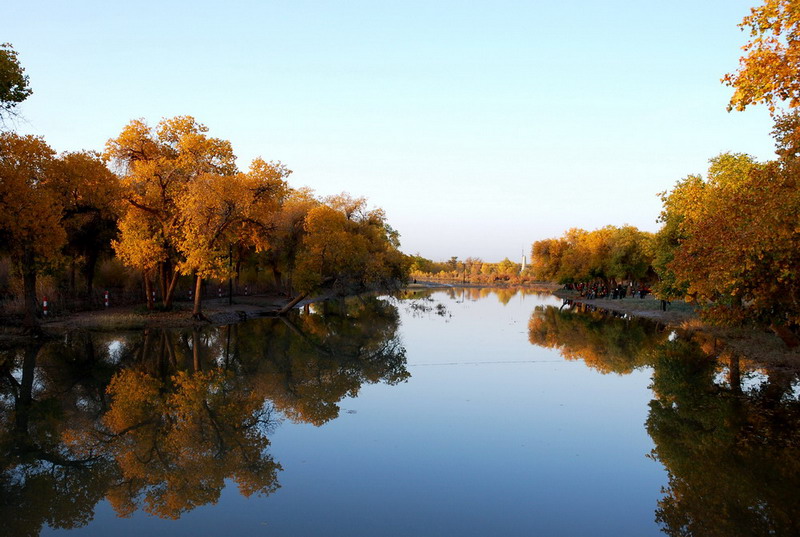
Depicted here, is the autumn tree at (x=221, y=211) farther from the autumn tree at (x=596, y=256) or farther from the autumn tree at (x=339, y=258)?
the autumn tree at (x=596, y=256)

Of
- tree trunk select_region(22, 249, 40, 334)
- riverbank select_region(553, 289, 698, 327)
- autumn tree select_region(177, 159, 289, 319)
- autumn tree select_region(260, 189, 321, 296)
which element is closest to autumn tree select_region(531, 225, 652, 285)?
riverbank select_region(553, 289, 698, 327)

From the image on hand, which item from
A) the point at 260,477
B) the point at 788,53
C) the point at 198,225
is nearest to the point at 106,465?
the point at 260,477

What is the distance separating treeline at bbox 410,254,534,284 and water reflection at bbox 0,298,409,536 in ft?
327

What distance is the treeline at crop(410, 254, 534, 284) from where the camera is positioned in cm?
13362

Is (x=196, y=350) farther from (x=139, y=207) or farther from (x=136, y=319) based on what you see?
(x=139, y=207)

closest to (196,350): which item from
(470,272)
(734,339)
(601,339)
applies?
(601,339)

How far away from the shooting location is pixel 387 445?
1066 cm

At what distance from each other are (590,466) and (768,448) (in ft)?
12.0

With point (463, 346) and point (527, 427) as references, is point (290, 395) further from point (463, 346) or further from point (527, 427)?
point (463, 346)

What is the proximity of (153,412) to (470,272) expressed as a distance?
472 feet

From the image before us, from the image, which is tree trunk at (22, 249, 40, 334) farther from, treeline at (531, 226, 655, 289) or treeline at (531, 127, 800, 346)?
treeline at (531, 226, 655, 289)

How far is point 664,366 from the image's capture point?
1988cm

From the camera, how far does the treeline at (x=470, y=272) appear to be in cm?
13362

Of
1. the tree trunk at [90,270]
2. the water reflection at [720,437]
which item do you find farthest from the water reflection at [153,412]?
the tree trunk at [90,270]
